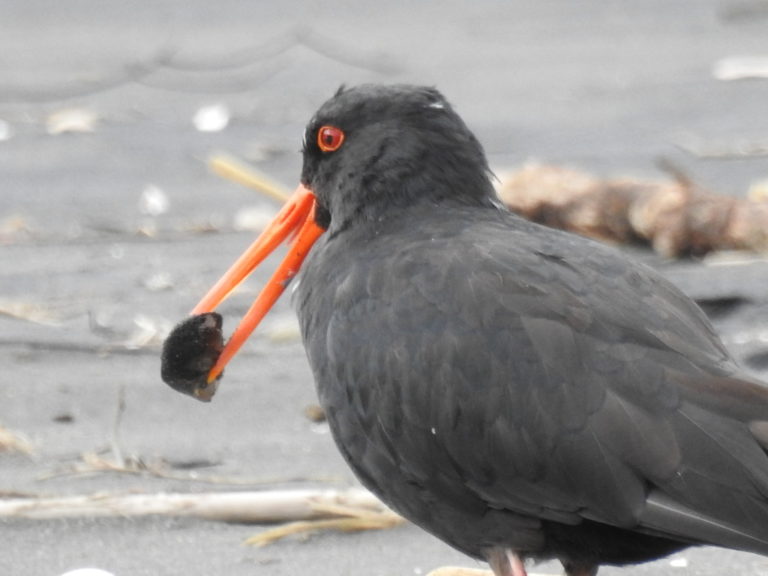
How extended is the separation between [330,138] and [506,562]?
1.26 metres

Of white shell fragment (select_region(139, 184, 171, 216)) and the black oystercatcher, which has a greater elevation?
the black oystercatcher

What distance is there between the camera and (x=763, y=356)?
19.0 feet

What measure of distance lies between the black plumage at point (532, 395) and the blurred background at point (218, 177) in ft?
2.00

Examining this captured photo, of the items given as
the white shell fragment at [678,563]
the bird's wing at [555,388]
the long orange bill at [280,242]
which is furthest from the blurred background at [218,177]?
the bird's wing at [555,388]

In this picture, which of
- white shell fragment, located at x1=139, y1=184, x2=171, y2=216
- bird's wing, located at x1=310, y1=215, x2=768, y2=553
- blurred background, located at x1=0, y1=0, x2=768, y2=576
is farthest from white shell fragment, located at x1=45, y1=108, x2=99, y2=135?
bird's wing, located at x1=310, y1=215, x2=768, y2=553

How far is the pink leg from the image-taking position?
4.07 m

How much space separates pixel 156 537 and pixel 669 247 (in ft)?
9.25

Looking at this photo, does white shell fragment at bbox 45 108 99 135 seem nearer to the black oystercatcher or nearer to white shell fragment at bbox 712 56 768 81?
white shell fragment at bbox 712 56 768 81

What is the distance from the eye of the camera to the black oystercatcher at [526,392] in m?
3.77

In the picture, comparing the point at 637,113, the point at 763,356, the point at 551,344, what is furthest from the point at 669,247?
the point at 637,113

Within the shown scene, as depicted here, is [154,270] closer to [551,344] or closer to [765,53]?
[551,344]

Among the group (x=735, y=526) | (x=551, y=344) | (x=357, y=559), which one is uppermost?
(x=551, y=344)

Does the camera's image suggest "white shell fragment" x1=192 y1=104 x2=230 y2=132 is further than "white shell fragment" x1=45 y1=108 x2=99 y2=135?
Yes

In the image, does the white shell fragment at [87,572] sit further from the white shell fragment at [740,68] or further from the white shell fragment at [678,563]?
the white shell fragment at [740,68]
